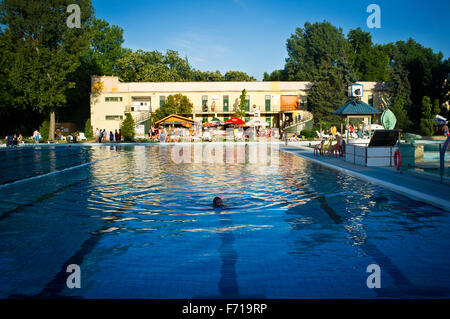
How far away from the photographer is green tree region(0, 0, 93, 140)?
1680 inches

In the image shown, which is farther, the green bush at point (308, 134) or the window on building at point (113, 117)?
the window on building at point (113, 117)

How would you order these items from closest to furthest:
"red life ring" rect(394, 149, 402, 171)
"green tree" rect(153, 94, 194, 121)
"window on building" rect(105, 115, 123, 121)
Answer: "red life ring" rect(394, 149, 402, 171)
"green tree" rect(153, 94, 194, 121)
"window on building" rect(105, 115, 123, 121)

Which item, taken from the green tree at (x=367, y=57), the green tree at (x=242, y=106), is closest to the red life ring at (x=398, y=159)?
the green tree at (x=242, y=106)

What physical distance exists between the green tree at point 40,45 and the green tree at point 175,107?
1156 cm

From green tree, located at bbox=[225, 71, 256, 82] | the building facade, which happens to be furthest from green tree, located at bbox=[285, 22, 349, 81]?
the building facade

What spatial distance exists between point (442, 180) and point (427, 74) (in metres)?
42.8

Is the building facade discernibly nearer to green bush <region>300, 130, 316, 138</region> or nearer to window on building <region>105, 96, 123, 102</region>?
window on building <region>105, 96, 123, 102</region>

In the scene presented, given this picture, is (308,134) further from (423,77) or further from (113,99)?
(113,99)

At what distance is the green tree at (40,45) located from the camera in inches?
1680

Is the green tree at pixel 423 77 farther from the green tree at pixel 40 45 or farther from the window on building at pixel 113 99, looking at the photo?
the green tree at pixel 40 45

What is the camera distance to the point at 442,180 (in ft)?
34.8

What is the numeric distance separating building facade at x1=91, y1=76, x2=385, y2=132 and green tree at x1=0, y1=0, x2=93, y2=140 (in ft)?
29.1

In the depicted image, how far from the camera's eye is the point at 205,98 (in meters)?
56.2
